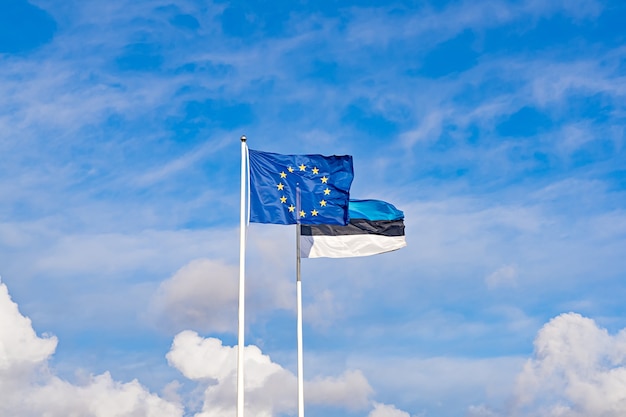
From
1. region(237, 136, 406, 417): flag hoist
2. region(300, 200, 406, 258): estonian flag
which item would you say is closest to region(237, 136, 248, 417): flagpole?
region(237, 136, 406, 417): flag hoist

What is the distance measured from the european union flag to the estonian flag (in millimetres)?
3338

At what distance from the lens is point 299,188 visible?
153 ft

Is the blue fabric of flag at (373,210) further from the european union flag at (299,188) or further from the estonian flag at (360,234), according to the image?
the european union flag at (299,188)

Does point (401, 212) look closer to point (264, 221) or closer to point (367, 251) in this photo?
point (367, 251)

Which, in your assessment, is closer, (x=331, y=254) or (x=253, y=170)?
(x=253, y=170)

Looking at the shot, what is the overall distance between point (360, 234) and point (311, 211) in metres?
6.53

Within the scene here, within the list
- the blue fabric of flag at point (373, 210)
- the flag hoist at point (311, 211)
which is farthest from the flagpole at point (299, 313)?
the blue fabric of flag at point (373, 210)

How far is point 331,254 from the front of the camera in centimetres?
5162

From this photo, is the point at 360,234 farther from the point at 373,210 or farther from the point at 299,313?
the point at 299,313

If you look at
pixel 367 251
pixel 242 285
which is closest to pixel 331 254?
pixel 367 251

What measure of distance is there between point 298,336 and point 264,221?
7289 mm

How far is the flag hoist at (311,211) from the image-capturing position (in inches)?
1751

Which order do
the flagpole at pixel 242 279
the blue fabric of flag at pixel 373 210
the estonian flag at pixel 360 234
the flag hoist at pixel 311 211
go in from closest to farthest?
the flagpole at pixel 242 279, the flag hoist at pixel 311 211, the estonian flag at pixel 360 234, the blue fabric of flag at pixel 373 210

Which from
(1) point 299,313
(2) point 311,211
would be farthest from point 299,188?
(1) point 299,313
